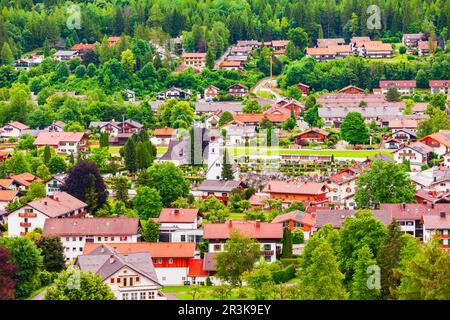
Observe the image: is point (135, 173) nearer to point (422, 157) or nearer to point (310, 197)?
point (310, 197)

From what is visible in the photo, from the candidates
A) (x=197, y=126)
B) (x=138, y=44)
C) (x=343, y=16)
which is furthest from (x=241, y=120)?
(x=343, y=16)

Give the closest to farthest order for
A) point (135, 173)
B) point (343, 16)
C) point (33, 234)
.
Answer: point (33, 234) < point (135, 173) < point (343, 16)

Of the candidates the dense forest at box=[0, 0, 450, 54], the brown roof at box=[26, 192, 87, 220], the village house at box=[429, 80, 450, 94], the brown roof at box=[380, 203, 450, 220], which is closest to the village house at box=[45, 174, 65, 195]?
the brown roof at box=[26, 192, 87, 220]

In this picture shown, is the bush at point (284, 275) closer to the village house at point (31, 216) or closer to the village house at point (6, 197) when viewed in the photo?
the village house at point (31, 216)

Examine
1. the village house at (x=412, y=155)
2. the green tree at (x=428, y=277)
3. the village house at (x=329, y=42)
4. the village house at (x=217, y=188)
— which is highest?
the green tree at (x=428, y=277)

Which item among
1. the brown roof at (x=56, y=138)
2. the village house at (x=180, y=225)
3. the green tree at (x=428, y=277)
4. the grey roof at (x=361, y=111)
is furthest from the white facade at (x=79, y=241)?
the grey roof at (x=361, y=111)

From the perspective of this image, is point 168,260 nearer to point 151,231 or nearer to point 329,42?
point 151,231
